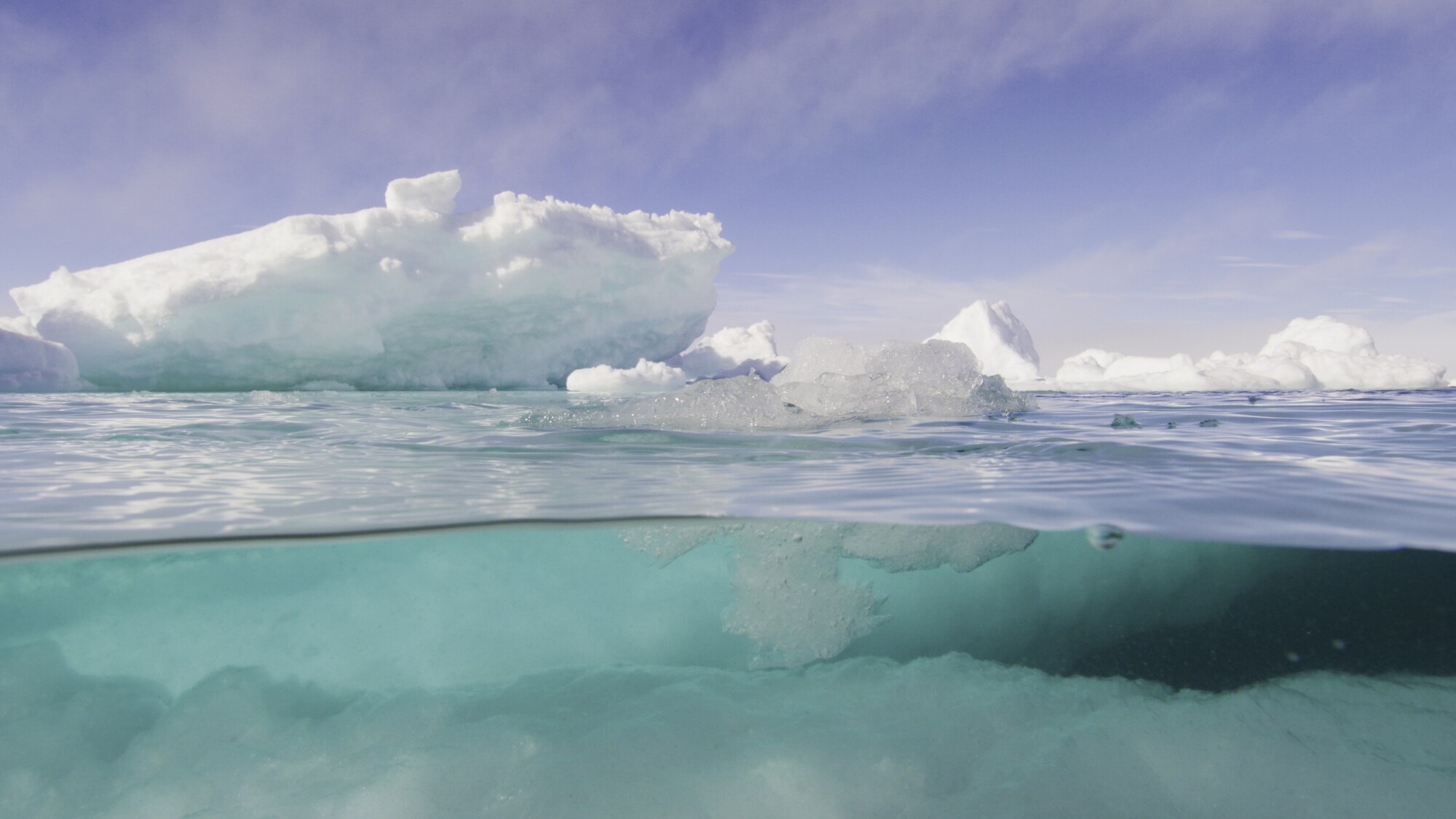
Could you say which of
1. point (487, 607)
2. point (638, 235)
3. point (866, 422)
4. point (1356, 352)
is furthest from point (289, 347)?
point (1356, 352)

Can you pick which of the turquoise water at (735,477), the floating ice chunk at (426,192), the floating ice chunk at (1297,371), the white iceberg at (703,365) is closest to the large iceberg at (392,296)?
the floating ice chunk at (426,192)

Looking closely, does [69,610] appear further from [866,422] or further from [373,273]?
[373,273]

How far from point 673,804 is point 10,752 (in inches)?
83.5

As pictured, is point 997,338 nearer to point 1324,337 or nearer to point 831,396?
point 1324,337

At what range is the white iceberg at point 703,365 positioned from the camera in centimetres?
2083

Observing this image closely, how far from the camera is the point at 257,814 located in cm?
219

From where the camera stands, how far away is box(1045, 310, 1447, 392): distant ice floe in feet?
65.7

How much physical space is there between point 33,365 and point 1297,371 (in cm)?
3050

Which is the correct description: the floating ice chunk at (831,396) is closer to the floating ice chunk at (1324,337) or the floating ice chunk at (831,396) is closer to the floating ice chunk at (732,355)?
the floating ice chunk at (732,355)

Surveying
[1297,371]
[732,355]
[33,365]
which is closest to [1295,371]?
[1297,371]

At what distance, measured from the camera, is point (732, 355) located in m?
27.1

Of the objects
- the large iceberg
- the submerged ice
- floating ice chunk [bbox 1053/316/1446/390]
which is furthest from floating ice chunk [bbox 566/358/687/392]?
the submerged ice

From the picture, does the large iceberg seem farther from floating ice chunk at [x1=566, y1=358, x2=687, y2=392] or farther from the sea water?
the sea water

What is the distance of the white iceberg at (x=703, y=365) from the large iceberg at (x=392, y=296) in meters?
1.30
